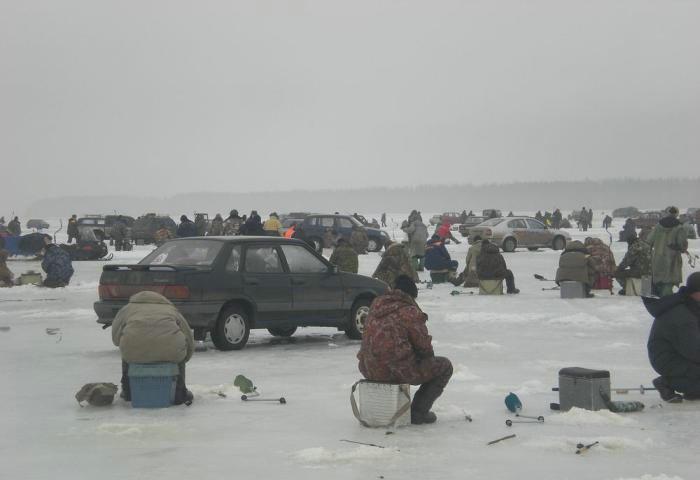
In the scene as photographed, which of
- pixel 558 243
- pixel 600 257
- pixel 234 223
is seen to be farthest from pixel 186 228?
pixel 558 243

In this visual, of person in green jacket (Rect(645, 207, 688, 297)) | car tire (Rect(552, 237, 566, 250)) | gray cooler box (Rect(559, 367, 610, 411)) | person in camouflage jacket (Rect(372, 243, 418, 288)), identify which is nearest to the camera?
gray cooler box (Rect(559, 367, 610, 411))

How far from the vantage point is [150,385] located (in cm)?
1020

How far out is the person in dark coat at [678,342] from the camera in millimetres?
9953

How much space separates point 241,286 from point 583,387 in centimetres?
649

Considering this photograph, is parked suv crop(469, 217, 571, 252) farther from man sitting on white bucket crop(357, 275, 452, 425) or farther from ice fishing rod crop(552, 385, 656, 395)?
man sitting on white bucket crop(357, 275, 452, 425)

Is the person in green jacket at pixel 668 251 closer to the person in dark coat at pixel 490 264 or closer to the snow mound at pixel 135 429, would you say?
the person in dark coat at pixel 490 264

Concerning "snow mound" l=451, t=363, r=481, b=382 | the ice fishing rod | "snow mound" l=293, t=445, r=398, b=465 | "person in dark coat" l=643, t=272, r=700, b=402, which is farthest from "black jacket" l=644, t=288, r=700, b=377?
"snow mound" l=293, t=445, r=398, b=465

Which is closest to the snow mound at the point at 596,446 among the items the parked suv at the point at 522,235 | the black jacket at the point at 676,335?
the black jacket at the point at 676,335

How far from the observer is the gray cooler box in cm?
959

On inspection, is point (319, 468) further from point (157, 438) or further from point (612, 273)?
point (612, 273)

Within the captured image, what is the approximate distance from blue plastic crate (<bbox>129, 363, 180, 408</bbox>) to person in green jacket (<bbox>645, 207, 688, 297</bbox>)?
11.0 metres

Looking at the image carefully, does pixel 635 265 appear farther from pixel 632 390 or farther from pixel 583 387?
pixel 583 387

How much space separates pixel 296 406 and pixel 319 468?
2.77 meters

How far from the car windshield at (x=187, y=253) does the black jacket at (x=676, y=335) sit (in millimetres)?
6857
